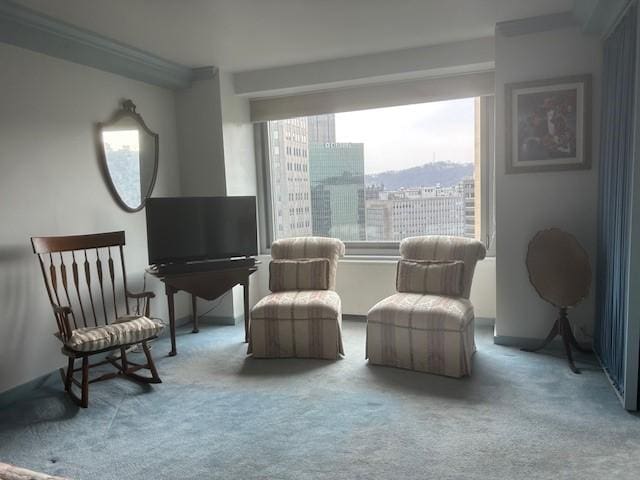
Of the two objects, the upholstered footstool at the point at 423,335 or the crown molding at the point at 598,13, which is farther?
the upholstered footstool at the point at 423,335

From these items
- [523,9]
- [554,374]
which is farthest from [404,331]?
[523,9]

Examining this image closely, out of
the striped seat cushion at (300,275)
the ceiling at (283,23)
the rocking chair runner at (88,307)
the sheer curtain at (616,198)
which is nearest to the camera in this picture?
the sheer curtain at (616,198)

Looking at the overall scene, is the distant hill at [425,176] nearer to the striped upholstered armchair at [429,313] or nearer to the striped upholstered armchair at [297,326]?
the striped upholstered armchair at [429,313]

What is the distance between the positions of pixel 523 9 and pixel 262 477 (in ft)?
10.5

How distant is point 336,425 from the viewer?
98.3 inches

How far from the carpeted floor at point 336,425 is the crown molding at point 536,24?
2.30 metres

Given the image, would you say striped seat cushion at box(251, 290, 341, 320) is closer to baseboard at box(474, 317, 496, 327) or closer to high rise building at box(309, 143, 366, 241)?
high rise building at box(309, 143, 366, 241)

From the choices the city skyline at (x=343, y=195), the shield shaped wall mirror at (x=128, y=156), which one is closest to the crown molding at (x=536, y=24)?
the city skyline at (x=343, y=195)

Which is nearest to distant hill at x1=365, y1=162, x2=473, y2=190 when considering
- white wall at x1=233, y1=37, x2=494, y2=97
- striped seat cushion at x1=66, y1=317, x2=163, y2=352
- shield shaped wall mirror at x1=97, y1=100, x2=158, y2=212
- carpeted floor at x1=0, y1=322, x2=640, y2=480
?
white wall at x1=233, y1=37, x2=494, y2=97

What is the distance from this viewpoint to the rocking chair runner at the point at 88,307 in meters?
2.83

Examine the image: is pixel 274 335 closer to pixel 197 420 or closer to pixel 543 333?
pixel 197 420

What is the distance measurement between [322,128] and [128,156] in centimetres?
184

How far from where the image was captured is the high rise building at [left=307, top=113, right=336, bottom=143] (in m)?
4.72

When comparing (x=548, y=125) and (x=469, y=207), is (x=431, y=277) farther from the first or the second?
(x=548, y=125)
